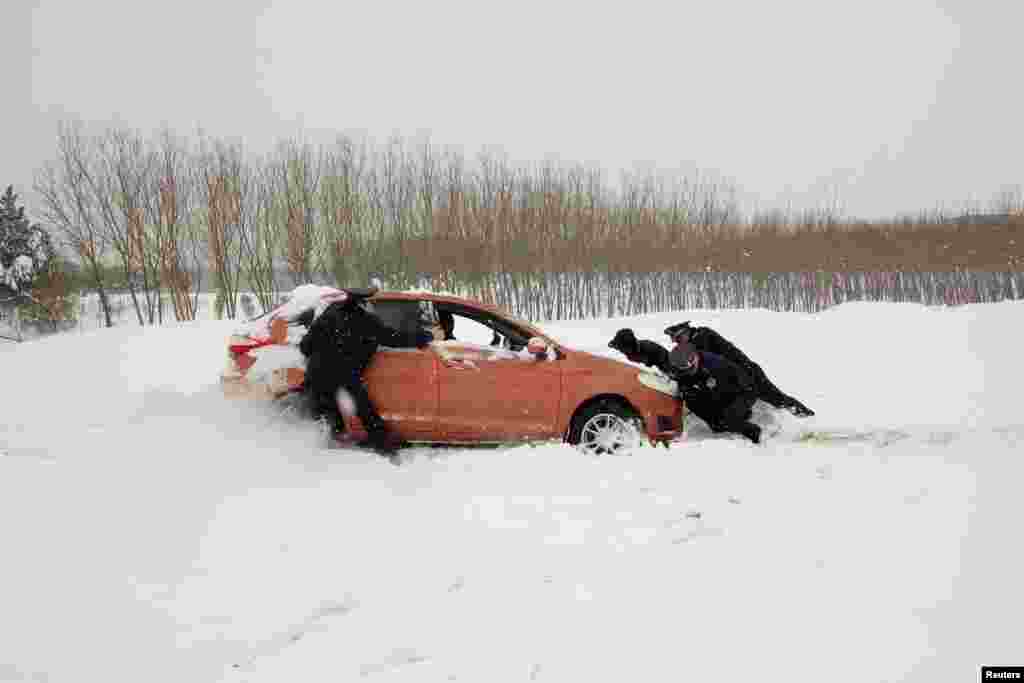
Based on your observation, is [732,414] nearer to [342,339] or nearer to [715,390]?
[715,390]

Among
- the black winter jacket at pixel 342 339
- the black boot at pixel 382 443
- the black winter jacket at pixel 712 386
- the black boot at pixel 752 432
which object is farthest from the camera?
the black winter jacket at pixel 712 386

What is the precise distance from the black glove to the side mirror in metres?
0.92

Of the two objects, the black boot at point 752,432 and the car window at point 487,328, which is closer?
the car window at point 487,328

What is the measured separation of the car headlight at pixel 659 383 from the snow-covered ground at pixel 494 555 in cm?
73

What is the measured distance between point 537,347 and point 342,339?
5.72 feet

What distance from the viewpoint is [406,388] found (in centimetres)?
559

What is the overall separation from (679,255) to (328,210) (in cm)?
1611

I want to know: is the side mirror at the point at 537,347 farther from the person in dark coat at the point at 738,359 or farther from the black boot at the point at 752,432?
the black boot at the point at 752,432

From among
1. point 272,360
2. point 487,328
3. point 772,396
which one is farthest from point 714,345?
point 272,360

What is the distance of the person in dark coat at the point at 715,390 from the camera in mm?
6223

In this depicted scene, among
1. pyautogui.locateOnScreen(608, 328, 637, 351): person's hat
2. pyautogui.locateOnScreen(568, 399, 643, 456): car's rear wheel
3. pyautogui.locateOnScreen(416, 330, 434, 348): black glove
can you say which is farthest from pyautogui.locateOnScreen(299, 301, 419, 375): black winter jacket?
pyautogui.locateOnScreen(608, 328, 637, 351): person's hat

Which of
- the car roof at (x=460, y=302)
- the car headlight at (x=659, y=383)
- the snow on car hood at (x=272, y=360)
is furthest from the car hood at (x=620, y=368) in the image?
the snow on car hood at (x=272, y=360)

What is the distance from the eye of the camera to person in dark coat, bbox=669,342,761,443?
20.4ft

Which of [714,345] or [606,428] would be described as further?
[714,345]
